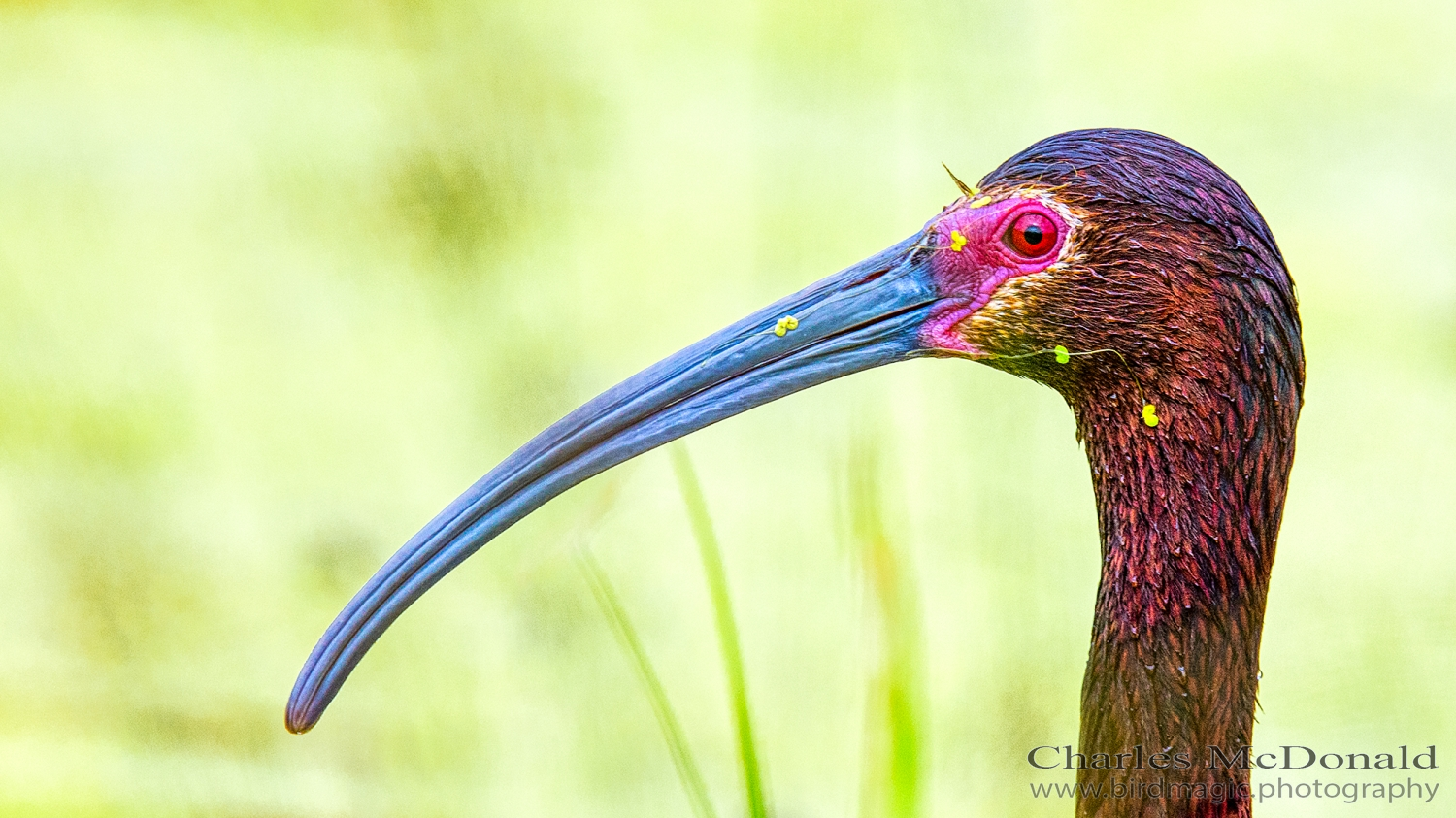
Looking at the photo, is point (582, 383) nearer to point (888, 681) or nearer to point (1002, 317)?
point (888, 681)

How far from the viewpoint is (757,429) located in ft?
10.0

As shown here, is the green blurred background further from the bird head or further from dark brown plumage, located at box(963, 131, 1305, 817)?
dark brown plumage, located at box(963, 131, 1305, 817)

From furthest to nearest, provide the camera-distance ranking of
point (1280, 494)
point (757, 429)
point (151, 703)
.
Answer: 1. point (757, 429)
2. point (151, 703)
3. point (1280, 494)

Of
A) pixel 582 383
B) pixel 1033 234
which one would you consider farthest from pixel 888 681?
pixel 582 383

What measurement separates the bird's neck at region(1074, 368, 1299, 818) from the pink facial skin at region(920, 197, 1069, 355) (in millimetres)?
182

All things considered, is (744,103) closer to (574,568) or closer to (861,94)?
(861,94)

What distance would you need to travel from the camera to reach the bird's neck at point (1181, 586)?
52.9 inches

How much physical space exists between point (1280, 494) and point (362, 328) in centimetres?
250

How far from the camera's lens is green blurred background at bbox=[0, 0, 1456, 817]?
Answer: 275 cm

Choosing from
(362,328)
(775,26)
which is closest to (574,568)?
(362,328)

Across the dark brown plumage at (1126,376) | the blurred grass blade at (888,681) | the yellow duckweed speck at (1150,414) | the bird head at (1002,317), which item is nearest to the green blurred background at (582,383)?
the blurred grass blade at (888,681)

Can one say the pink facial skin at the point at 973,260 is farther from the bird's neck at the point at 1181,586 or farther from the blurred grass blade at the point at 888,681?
the blurred grass blade at the point at 888,681

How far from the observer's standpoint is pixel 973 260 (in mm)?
1403

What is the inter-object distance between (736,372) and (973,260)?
0.32 metres
